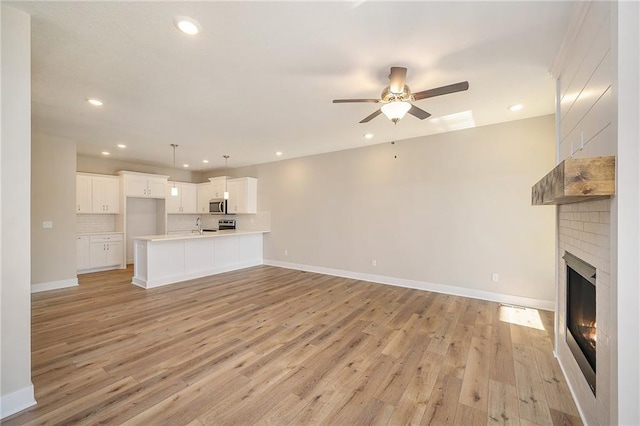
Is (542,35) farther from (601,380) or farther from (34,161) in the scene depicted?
(34,161)

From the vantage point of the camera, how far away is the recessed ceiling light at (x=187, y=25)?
180cm

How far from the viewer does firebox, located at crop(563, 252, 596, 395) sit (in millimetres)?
1579

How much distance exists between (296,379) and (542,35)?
331cm

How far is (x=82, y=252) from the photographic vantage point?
18.8 feet

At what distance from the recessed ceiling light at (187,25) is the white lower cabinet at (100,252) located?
19.9 feet

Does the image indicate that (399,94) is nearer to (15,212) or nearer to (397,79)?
(397,79)

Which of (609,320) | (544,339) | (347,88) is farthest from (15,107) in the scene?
(544,339)

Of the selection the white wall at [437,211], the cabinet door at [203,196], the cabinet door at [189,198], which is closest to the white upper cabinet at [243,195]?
the cabinet door at [203,196]

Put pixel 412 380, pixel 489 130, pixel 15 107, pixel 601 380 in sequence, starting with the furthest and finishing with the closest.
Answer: pixel 489 130
pixel 412 380
pixel 15 107
pixel 601 380

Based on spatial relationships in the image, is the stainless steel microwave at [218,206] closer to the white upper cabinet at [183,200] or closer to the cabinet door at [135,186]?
the white upper cabinet at [183,200]

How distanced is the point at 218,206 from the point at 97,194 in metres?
2.67

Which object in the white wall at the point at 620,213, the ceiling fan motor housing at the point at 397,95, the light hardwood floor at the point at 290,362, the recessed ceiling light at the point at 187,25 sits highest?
the recessed ceiling light at the point at 187,25

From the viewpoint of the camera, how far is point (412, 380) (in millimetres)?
2119

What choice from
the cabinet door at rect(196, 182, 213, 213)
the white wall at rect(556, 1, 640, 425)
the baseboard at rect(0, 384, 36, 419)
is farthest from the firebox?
the cabinet door at rect(196, 182, 213, 213)
